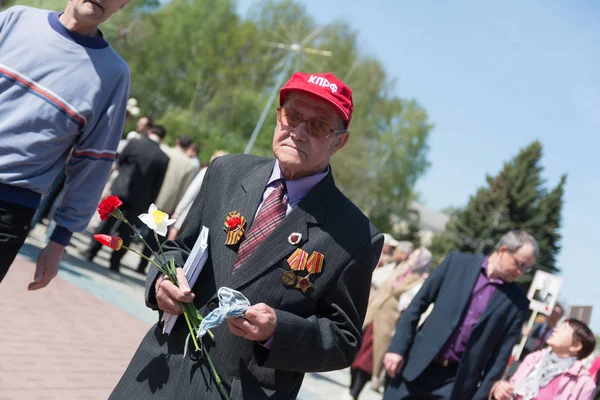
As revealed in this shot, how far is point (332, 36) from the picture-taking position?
51.6 metres

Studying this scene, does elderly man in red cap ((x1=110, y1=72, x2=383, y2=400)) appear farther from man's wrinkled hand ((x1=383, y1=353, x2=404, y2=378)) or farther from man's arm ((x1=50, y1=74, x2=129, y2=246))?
man's wrinkled hand ((x1=383, y1=353, x2=404, y2=378))

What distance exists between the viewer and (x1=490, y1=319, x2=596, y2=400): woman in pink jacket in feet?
19.6

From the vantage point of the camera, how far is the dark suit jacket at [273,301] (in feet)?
8.30

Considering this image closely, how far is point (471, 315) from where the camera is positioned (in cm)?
552

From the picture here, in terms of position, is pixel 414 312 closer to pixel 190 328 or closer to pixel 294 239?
pixel 294 239

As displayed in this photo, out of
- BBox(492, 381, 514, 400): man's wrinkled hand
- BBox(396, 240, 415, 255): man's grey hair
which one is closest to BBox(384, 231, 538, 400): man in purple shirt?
BBox(492, 381, 514, 400): man's wrinkled hand

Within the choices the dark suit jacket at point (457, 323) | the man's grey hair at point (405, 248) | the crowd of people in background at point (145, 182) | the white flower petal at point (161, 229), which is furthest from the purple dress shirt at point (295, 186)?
the man's grey hair at point (405, 248)

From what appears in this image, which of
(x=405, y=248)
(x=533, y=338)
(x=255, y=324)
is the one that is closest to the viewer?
(x=255, y=324)

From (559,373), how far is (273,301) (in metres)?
4.29

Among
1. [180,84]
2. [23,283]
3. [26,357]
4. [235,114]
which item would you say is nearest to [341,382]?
[23,283]

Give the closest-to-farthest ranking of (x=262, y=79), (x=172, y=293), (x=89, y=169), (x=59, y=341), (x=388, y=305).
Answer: (x=172, y=293) → (x=89, y=169) → (x=59, y=341) → (x=388, y=305) → (x=262, y=79)

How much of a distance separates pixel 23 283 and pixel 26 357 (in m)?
2.32

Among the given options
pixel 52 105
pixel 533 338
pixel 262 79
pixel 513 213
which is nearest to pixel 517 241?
pixel 52 105

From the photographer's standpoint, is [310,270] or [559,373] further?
[559,373]
